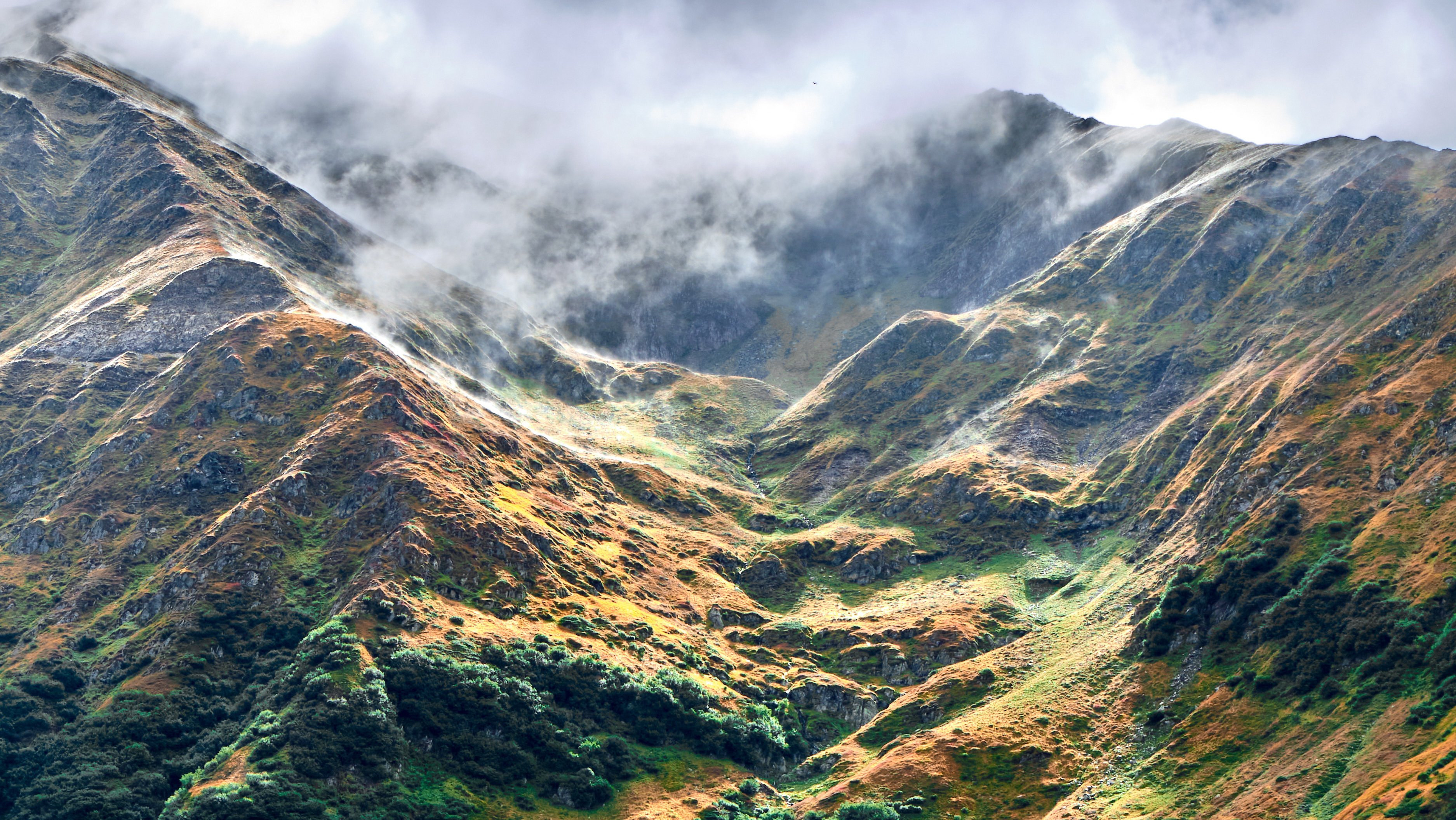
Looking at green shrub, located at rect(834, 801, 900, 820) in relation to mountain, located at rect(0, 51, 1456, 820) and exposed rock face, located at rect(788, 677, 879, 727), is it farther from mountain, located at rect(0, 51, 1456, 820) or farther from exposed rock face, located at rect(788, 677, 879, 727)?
exposed rock face, located at rect(788, 677, 879, 727)

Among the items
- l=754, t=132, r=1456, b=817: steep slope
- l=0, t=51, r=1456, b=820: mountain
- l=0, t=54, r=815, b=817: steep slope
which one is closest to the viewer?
l=754, t=132, r=1456, b=817: steep slope

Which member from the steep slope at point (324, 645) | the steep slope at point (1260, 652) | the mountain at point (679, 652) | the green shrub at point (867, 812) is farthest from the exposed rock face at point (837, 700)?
the green shrub at point (867, 812)

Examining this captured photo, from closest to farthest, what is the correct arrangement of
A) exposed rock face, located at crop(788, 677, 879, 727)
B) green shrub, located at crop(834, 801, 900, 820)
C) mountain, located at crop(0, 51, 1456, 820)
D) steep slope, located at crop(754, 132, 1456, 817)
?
steep slope, located at crop(754, 132, 1456, 817), mountain, located at crop(0, 51, 1456, 820), green shrub, located at crop(834, 801, 900, 820), exposed rock face, located at crop(788, 677, 879, 727)

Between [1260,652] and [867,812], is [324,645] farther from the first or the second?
[1260,652]

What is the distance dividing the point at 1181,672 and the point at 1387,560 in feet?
104

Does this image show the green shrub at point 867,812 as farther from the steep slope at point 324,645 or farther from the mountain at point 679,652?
the steep slope at point 324,645

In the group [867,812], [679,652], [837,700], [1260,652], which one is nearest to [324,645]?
[679,652]

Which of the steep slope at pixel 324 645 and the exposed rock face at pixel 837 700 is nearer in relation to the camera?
the steep slope at pixel 324 645

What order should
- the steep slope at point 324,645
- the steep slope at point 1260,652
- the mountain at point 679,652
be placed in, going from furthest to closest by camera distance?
the steep slope at point 324,645 → the mountain at point 679,652 → the steep slope at point 1260,652

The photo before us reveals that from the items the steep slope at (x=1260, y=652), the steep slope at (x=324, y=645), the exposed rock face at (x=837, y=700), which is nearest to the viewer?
the steep slope at (x=1260, y=652)

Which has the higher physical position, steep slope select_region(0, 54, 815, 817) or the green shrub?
steep slope select_region(0, 54, 815, 817)

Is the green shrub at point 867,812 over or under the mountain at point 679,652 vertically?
under

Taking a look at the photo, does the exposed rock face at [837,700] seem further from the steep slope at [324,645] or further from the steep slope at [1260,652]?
the steep slope at [324,645]

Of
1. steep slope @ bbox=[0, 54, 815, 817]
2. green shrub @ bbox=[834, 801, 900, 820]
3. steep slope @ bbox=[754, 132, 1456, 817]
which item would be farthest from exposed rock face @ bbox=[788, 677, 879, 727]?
green shrub @ bbox=[834, 801, 900, 820]
